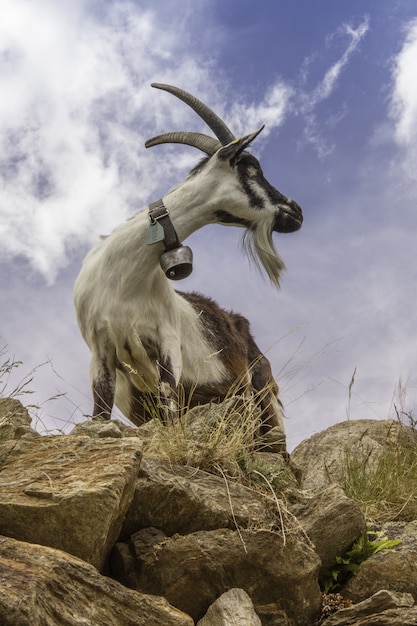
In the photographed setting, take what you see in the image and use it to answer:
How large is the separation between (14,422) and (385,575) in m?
2.54

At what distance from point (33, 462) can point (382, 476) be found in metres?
2.78

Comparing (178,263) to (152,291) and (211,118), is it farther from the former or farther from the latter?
(211,118)

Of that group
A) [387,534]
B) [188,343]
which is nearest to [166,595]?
[387,534]

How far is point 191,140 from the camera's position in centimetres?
830

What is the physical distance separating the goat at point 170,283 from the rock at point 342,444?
60 centimetres

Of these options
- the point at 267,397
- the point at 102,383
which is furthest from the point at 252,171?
the point at 102,383

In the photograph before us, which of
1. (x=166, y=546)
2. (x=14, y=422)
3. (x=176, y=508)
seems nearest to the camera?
(x=166, y=546)

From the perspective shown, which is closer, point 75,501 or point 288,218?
point 75,501

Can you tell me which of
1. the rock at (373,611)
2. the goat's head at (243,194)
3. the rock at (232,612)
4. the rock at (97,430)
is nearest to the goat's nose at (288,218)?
the goat's head at (243,194)

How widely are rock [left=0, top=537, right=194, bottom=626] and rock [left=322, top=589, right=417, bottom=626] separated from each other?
948mm

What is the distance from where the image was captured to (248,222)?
313 inches

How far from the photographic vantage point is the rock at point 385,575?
4715 mm

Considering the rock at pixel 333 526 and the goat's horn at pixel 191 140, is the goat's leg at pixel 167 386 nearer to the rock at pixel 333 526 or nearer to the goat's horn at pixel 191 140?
the rock at pixel 333 526

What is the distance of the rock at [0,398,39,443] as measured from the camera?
4.96 m
